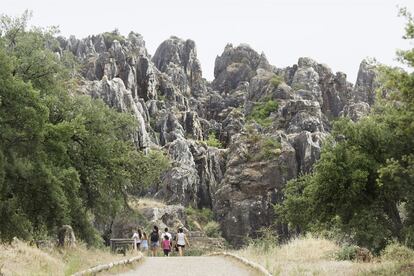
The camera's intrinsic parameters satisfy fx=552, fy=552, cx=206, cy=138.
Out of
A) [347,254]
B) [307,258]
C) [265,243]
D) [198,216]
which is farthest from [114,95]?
[347,254]

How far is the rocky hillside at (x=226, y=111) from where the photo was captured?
66.1 m

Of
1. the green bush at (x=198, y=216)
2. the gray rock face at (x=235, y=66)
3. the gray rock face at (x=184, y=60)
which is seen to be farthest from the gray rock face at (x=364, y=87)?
the green bush at (x=198, y=216)

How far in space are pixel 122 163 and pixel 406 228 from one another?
14928 mm

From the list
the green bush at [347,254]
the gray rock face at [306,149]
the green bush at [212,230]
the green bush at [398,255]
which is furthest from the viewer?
the gray rock face at [306,149]

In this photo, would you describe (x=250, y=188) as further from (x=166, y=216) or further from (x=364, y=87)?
(x=364, y=87)

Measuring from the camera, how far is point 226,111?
11112 cm

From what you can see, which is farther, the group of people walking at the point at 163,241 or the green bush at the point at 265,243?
the group of people walking at the point at 163,241

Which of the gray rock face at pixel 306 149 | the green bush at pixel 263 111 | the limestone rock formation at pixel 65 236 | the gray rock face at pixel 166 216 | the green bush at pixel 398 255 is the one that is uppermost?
the green bush at pixel 263 111

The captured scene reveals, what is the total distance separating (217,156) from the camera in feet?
267

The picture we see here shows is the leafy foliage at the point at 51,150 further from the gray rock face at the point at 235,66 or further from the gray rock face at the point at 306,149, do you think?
the gray rock face at the point at 235,66

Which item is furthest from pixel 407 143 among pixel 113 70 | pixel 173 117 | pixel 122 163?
pixel 113 70

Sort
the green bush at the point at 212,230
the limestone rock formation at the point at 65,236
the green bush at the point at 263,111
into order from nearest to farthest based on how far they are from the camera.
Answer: the limestone rock formation at the point at 65,236 → the green bush at the point at 212,230 → the green bush at the point at 263,111

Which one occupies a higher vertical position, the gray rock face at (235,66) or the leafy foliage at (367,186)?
the gray rock face at (235,66)

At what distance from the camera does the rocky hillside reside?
217 ft
